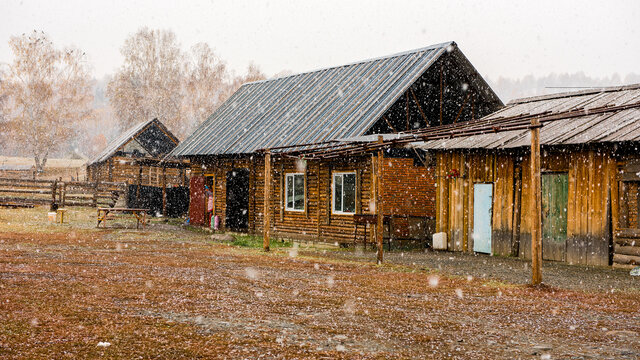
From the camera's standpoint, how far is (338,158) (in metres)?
21.0

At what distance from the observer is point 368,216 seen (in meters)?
→ 19.0

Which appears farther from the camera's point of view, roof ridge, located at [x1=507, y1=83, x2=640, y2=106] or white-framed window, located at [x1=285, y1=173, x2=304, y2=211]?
white-framed window, located at [x1=285, y1=173, x2=304, y2=211]

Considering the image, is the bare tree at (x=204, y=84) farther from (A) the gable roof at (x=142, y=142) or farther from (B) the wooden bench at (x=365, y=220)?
(B) the wooden bench at (x=365, y=220)

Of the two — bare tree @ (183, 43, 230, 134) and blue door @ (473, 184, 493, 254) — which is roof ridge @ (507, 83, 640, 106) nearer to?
blue door @ (473, 184, 493, 254)

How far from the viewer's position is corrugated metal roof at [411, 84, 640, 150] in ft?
50.6

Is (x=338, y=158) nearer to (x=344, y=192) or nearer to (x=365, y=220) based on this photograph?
(x=344, y=192)

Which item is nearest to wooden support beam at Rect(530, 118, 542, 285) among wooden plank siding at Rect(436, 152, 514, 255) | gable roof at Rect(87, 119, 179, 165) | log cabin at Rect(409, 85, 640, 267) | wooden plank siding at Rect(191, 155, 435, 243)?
log cabin at Rect(409, 85, 640, 267)

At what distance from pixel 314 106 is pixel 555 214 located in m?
11.3

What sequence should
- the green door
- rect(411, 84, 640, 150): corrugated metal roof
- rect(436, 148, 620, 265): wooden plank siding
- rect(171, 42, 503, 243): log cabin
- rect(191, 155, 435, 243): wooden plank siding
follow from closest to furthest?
1. rect(411, 84, 640, 150): corrugated metal roof
2. rect(436, 148, 620, 265): wooden plank siding
3. the green door
4. rect(191, 155, 435, 243): wooden plank siding
5. rect(171, 42, 503, 243): log cabin

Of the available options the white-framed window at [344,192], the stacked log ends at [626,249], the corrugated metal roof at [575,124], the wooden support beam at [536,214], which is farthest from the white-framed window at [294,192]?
the wooden support beam at [536,214]

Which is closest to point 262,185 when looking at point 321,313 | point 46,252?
point 46,252

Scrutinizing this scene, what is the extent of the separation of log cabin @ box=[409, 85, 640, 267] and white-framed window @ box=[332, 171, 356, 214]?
9.59 feet

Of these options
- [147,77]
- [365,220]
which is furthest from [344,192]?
[147,77]

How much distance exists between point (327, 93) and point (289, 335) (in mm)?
19645
